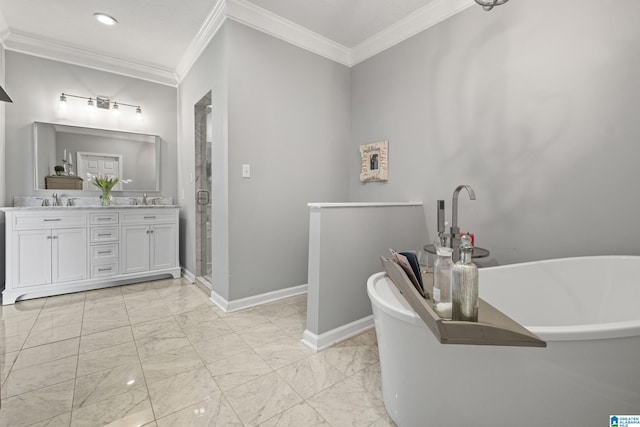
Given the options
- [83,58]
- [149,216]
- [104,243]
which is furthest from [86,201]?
[83,58]

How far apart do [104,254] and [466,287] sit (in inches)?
139

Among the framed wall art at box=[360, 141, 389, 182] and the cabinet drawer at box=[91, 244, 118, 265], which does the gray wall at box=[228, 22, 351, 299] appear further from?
the cabinet drawer at box=[91, 244, 118, 265]

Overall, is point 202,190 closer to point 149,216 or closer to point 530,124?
point 149,216

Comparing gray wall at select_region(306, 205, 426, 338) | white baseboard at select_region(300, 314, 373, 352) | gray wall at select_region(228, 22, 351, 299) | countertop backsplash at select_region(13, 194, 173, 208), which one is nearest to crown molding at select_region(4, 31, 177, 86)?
countertop backsplash at select_region(13, 194, 173, 208)

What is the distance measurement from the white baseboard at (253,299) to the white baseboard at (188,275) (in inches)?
27.5

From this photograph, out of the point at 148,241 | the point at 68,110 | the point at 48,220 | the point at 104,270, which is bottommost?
the point at 104,270

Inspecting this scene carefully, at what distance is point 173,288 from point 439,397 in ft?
9.62

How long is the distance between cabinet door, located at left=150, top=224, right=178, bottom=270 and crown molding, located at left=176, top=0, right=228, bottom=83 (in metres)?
1.93

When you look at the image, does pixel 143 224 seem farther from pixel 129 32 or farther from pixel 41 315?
pixel 129 32

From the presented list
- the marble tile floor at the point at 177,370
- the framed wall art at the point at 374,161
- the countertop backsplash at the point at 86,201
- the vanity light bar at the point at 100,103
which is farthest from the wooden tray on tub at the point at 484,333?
the vanity light bar at the point at 100,103

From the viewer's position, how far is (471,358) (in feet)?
3.03

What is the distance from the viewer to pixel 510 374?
88cm

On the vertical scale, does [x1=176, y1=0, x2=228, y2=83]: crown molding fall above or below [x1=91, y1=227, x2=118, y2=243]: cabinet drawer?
above

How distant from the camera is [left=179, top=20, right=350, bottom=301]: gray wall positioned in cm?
244
